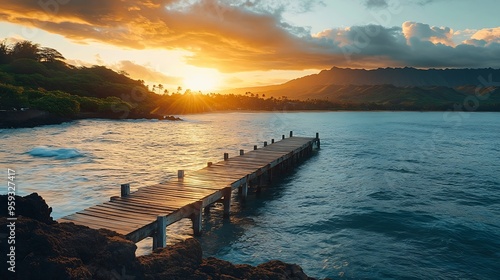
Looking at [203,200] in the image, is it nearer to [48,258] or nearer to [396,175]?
[48,258]

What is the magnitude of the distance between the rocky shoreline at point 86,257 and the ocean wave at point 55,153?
2786 cm

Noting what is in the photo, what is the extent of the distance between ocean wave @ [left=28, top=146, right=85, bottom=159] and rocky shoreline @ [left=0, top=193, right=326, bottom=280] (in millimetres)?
27857

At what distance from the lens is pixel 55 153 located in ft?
109

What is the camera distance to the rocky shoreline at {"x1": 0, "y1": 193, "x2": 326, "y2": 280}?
6273 millimetres

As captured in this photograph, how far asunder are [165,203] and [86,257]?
620 cm

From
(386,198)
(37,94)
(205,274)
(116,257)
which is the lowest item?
(386,198)

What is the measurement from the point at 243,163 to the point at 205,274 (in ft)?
49.1

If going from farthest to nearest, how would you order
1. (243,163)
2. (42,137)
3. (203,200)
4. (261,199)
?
(42,137) → (243,163) → (261,199) → (203,200)

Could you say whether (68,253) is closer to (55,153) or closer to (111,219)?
(111,219)

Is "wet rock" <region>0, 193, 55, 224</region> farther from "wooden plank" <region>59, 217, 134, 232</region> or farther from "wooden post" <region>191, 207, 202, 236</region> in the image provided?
"wooden post" <region>191, 207, 202, 236</region>

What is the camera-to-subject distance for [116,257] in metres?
7.12

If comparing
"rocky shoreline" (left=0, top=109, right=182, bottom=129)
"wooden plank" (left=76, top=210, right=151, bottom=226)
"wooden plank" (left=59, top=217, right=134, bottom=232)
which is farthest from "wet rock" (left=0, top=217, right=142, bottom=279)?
"rocky shoreline" (left=0, top=109, right=182, bottom=129)

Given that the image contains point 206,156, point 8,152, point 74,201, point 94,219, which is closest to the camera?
point 94,219

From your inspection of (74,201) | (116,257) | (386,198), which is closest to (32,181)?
(74,201)
